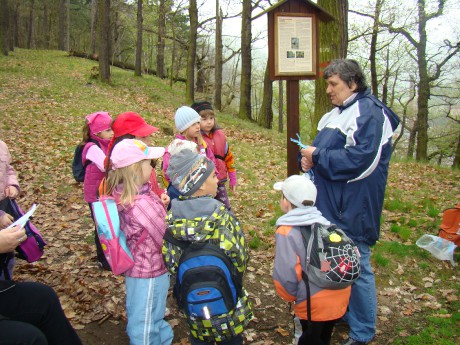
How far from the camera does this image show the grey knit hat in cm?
232

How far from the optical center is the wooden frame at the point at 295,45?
391 cm

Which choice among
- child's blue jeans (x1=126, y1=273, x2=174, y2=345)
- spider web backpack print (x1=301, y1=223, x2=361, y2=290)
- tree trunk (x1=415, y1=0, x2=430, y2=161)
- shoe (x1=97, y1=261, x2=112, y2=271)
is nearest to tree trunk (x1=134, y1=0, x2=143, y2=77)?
tree trunk (x1=415, y1=0, x2=430, y2=161)

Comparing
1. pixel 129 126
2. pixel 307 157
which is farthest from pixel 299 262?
pixel 129 126

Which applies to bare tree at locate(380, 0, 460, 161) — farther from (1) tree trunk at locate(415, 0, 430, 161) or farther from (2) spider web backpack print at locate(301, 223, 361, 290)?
(2) spider web backpack print at locate(301, 223, 361, 290)

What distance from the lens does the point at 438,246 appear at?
4.95 meters

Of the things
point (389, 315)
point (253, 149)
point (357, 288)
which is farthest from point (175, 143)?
point (253, 149)

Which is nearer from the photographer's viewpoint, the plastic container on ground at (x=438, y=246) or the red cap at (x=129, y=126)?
the red cap at (x=129, y=126)

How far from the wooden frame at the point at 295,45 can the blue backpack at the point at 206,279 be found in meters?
2.52

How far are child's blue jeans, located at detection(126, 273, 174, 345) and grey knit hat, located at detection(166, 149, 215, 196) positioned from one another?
2.77ft

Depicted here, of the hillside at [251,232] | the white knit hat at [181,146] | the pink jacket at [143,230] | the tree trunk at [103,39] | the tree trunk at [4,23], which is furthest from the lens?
the tree trunk at [4,23]

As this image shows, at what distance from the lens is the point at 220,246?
2.19 m

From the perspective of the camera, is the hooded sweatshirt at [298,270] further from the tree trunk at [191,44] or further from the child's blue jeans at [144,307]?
the tree trunk at [191,44]

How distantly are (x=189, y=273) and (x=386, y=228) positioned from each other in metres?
4.70

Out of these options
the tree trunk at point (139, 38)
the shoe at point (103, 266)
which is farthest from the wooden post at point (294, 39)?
the tree trunk at point (139, 38)
